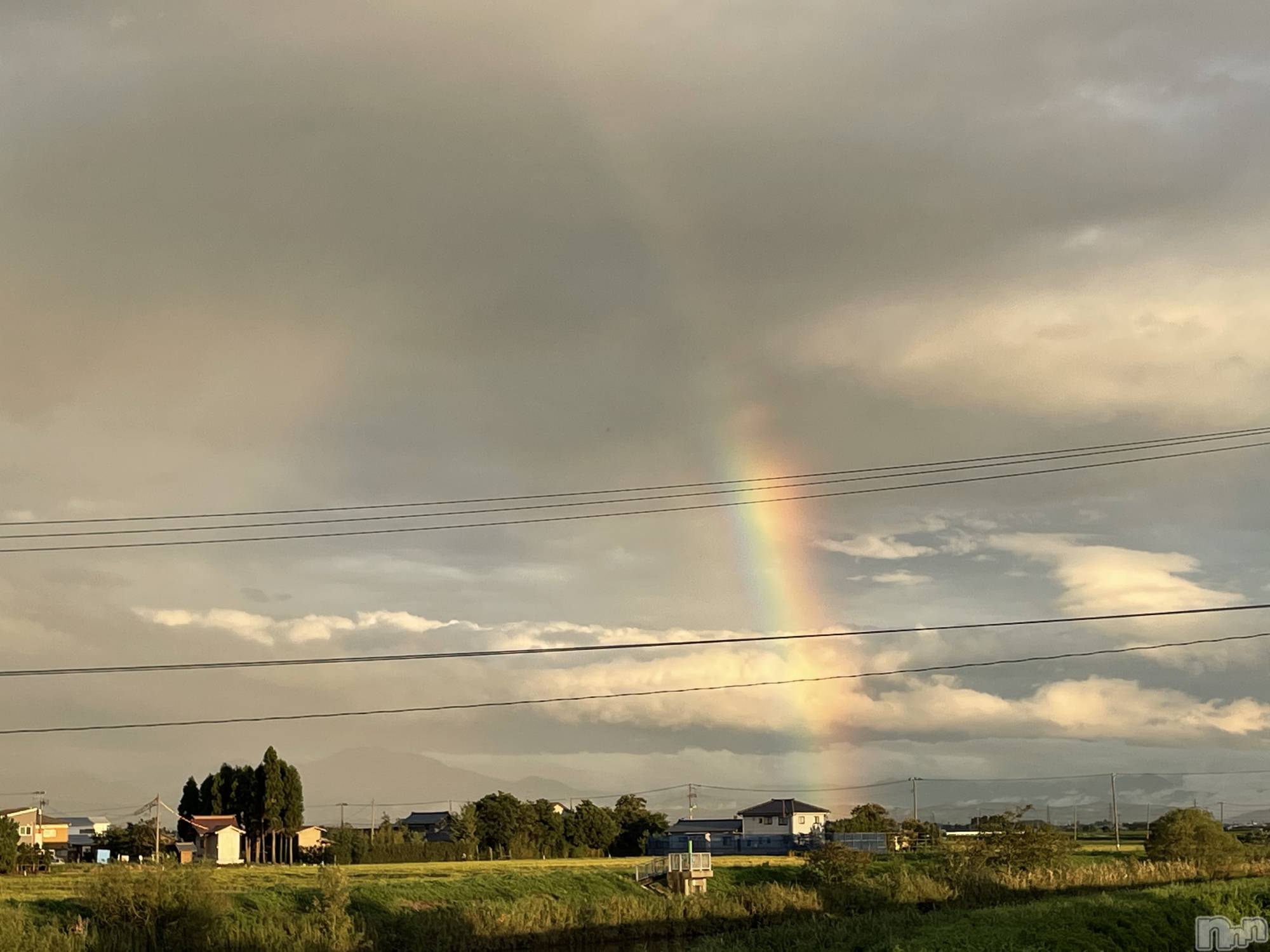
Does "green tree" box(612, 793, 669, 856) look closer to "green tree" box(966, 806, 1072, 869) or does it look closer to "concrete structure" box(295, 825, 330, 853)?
"concrete structure" box(295, 825, 330, 853)

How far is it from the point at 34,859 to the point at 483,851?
4776 cm

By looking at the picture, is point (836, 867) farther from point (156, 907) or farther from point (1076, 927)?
point (1076, 927)

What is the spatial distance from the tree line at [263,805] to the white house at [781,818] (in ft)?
211

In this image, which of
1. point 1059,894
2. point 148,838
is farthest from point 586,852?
point 1059,894

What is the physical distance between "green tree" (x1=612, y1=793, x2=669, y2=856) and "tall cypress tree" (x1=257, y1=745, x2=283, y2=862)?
3844cm

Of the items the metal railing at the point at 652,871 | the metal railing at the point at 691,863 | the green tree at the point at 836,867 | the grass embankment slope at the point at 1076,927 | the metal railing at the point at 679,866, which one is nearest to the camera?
the grass embankment slope at the point at 1076,927

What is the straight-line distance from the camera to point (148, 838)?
152m

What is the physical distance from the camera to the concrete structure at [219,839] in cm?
13950

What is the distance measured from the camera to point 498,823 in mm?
150750

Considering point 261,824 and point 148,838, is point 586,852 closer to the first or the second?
point 261,824

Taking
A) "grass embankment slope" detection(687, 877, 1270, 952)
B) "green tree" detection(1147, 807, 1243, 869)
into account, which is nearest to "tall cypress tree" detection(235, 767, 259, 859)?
"green tree" detection(1147, 807, 1243, 869)

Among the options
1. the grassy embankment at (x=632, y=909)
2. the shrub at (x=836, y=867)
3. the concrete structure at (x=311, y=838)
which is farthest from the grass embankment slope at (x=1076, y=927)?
Answer: the concrete structure at (x=311, y=838)

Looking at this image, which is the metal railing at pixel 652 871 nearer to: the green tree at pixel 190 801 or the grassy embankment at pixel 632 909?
the grassy embankment at pixel 632 909

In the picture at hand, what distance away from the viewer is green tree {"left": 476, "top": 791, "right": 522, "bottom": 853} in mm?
149375
